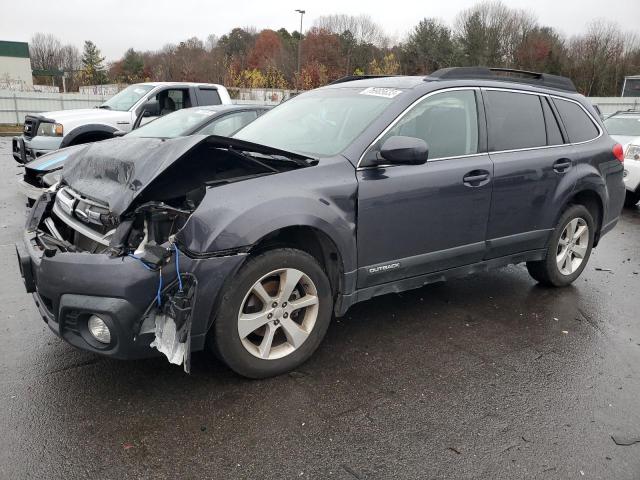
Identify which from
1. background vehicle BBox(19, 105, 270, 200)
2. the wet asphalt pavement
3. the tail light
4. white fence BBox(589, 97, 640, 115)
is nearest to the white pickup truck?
background vehicle BBox(19, 105, 270, 200)

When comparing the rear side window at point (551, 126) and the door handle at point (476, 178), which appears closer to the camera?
the door handle at point (476, 178)

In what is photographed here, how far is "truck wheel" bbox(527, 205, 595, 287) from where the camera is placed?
4781 millimetres

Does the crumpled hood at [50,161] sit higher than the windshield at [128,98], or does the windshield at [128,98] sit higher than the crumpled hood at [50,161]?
the windshield at [128,98]

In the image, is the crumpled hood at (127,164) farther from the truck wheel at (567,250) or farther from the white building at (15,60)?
the white building at (15,60)

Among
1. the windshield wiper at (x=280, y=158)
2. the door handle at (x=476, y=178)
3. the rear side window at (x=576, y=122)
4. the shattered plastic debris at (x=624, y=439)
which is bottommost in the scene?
the shattered plastic debris at (x=624, y=439)

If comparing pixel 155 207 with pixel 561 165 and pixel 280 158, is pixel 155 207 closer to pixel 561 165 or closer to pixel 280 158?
pixel 280 158

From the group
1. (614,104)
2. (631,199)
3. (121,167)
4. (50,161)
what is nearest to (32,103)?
(50,161)

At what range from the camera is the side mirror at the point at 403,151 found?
3277mm

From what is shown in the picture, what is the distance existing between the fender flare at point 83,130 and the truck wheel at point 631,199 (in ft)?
29.7

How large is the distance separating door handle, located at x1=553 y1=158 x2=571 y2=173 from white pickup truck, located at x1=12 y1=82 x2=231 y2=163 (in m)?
6.67

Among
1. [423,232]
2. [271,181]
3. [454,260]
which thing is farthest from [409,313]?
[271,181]

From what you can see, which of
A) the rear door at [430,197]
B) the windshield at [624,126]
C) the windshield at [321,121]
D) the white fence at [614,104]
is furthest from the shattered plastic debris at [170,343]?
the white fence at [614,104]

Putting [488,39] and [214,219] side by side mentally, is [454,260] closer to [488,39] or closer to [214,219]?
[214,219]

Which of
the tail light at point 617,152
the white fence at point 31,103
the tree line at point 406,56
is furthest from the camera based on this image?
the tree line at point 406,56
